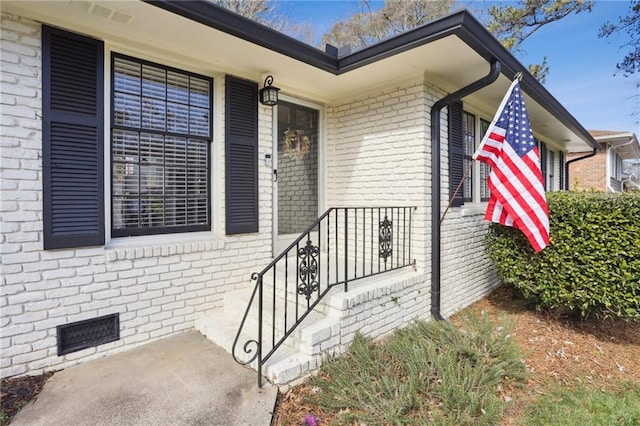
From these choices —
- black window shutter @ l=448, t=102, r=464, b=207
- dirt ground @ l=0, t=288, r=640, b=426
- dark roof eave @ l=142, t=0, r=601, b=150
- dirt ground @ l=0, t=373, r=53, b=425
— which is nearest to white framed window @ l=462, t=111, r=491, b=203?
black window shutter @ l=448, t=102, r=464, b=207

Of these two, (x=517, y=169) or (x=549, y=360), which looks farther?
(x=517, y=169)

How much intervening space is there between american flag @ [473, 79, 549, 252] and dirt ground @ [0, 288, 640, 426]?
940 millimetres

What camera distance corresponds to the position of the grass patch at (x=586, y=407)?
2.11m

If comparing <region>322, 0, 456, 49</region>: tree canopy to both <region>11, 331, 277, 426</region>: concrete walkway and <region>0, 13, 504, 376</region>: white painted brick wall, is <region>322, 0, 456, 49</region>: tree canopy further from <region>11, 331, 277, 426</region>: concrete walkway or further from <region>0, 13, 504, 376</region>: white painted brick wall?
<region>11, 331, 277, 426</region>: concrete walkway

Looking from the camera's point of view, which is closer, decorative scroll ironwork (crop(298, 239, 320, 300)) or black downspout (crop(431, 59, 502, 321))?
decorative scroll ironwork (crop(298, 239, 320, 300))

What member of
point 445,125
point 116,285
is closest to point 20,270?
point 116,285

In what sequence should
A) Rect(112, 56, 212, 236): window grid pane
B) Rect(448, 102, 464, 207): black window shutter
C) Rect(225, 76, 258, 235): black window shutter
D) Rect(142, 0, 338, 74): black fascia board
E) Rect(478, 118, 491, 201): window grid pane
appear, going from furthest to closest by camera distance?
Rect(478, 118, 491, 201): window grid pane < Rect(448, 102, 464, 207): black window shutter < Rect(225, 76, 258, 235): black window shutter < Rect(112, 56, 212, 236): window grid pane < Rect(142, 0, 338, 74): black fascia board

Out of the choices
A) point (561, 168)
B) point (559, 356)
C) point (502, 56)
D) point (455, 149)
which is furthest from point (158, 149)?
point (561, 168)

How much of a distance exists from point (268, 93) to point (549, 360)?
3.64 metres

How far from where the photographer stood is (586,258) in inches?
123

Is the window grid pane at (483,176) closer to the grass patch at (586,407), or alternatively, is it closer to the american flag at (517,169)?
the american flag at (517,169)

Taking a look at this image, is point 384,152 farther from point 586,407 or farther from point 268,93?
point 586,407

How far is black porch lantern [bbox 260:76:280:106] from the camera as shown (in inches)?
138

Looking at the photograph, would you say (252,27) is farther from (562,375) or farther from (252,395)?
(562,375)
